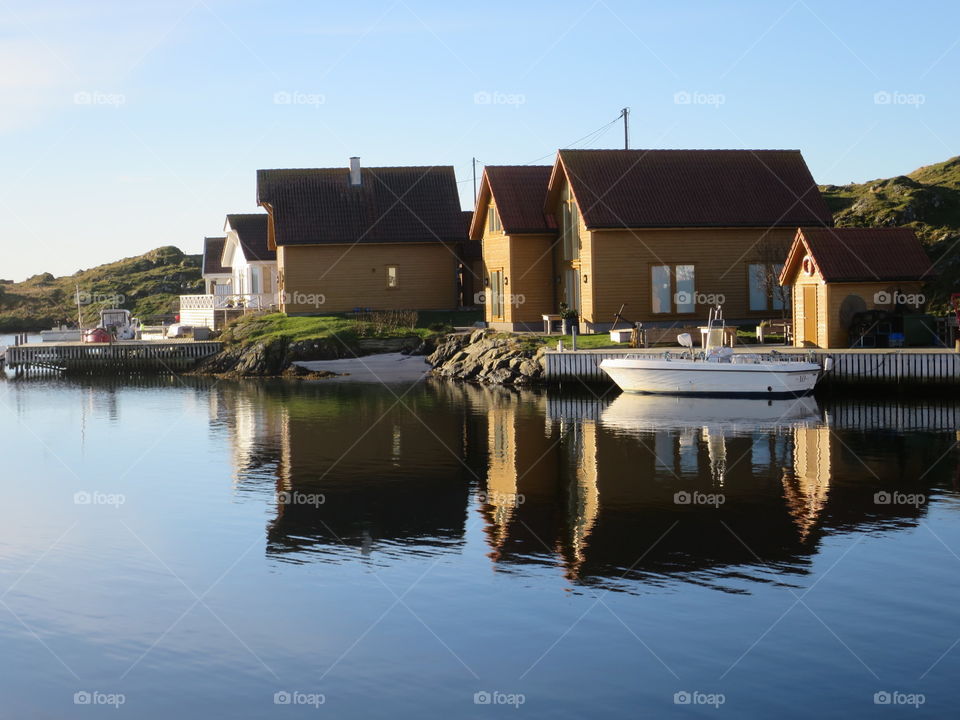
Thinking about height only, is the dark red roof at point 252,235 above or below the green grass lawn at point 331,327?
above

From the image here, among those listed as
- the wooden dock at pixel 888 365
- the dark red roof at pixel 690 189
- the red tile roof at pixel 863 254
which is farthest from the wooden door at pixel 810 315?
the dark red roof at pixel 690 189

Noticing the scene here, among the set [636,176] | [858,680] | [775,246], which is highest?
[636,176]

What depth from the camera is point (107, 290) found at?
122062 millimetres

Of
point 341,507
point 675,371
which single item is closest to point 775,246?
point 675,371

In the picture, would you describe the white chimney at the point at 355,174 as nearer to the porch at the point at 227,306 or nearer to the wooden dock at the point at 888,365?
the porch at the point at 227,306

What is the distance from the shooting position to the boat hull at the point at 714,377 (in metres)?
39.3

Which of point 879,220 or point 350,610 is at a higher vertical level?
point 879,220

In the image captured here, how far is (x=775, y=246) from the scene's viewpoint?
50.0 meters

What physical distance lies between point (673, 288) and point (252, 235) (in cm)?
3147

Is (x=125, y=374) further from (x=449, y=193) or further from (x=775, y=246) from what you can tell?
(x=775, y=246)

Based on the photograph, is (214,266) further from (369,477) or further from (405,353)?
(369,477)

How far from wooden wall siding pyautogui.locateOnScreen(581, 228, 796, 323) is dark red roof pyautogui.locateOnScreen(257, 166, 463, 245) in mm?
15558

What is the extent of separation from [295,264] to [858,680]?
4950 cm

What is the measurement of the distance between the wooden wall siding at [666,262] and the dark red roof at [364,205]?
15.6 meters
